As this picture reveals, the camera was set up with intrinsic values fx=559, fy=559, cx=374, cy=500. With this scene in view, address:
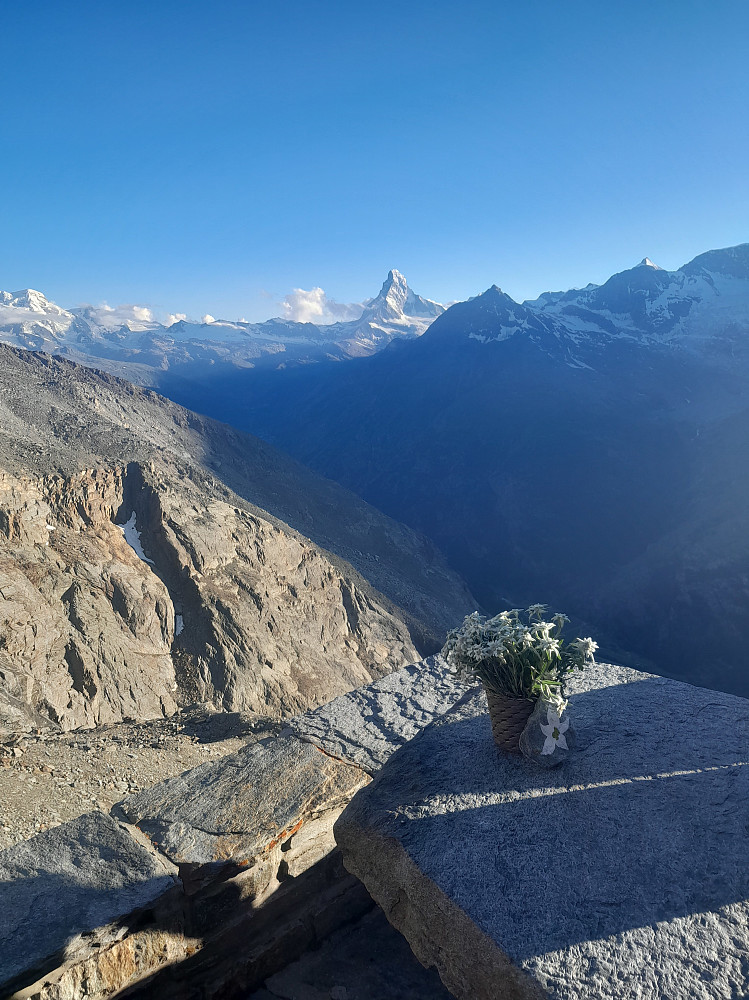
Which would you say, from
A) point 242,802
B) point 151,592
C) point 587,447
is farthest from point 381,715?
point 587,447

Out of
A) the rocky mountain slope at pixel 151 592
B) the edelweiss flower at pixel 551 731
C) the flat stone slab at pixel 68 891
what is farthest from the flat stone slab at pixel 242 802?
the rocky mountain slope at pixel 151 592

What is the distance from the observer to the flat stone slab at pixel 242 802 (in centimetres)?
268

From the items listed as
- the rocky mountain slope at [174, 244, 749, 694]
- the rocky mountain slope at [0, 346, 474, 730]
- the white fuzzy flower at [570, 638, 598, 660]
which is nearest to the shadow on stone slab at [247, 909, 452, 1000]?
the white fuzzy flower at [570, 638, 598, 660]

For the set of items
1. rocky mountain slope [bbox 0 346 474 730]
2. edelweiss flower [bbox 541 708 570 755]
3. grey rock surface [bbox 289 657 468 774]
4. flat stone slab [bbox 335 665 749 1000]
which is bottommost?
rocky mountain slope [bbox 0 346 474 730]

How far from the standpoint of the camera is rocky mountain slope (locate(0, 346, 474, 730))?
17688mm

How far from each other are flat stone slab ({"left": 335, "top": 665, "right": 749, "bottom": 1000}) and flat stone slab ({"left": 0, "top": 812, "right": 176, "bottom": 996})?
0.92m

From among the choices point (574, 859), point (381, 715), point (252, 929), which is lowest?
point (252, 929)

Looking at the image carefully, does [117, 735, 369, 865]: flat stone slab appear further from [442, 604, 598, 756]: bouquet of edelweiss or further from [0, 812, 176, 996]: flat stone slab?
[442, 604, 598, 756]: bouquet of edelweiss

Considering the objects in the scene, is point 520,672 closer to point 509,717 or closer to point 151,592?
point 509,717

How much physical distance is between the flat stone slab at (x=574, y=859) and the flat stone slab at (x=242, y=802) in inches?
15.9

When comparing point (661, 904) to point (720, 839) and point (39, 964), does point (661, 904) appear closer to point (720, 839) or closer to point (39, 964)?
point (720, 839)

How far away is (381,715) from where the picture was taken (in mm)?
4184

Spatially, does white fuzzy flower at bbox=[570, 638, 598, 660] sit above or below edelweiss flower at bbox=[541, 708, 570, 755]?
above

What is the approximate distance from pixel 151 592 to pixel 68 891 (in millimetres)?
20505
